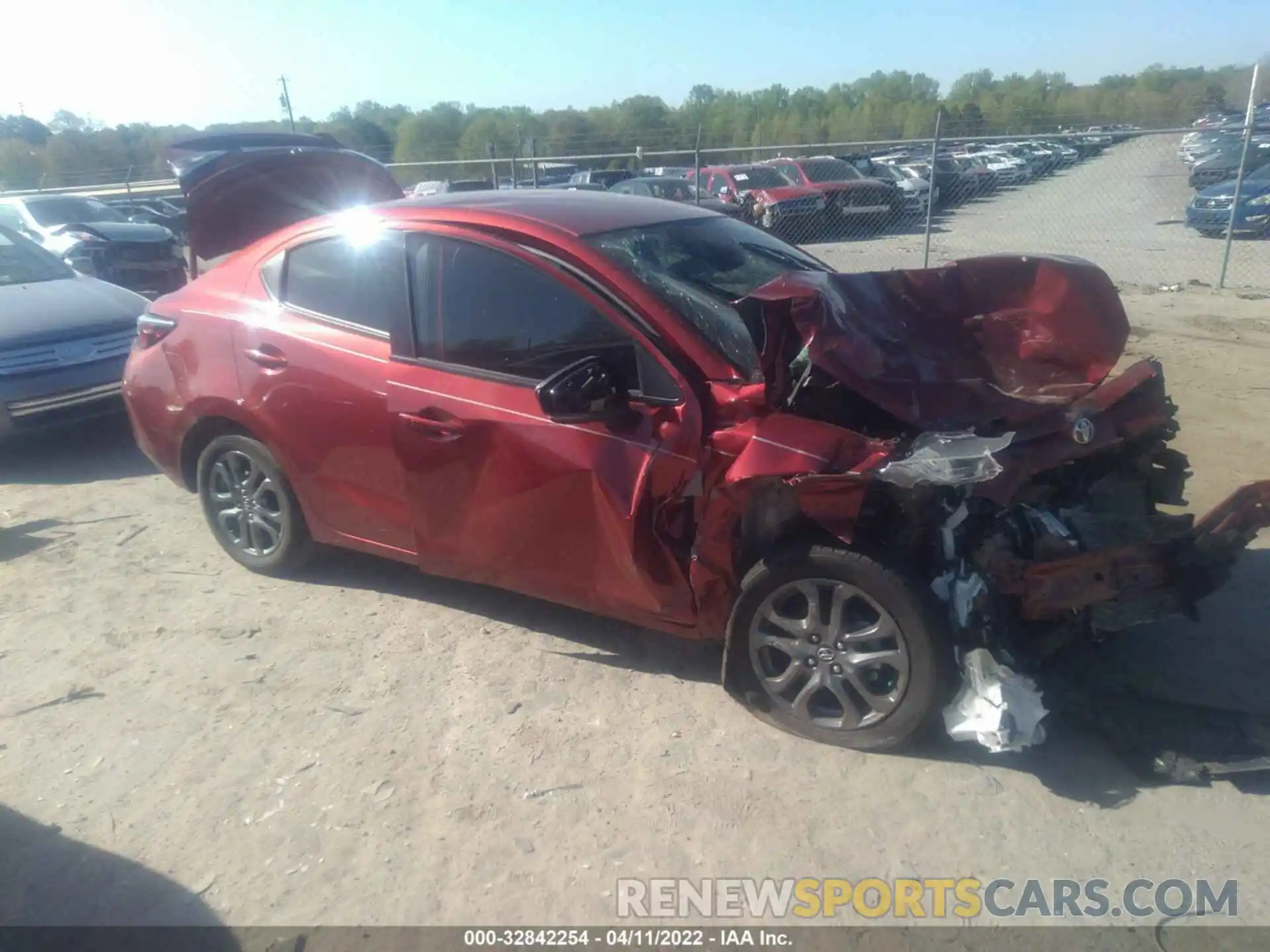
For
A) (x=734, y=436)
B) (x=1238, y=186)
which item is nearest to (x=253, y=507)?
(x=734, y=436)

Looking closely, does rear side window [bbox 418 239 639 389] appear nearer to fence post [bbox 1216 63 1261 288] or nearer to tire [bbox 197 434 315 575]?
tire [bbox 197 434 315 575]

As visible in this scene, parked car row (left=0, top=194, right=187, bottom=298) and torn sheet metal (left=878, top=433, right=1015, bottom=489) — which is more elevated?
torn sheet metal (left=878, top=433, right=1015, bottom=489)

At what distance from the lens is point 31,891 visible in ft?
9.49

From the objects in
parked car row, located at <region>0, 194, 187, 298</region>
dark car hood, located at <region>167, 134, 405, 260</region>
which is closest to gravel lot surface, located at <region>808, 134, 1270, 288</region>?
dark car hood, located at <region>167, 134, 405, 260</region>

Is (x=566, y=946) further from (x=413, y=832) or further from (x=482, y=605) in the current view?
(x=482, y=605)

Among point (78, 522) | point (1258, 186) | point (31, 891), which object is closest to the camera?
Answer: point (31, 891)

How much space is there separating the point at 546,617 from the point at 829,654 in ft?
4.98

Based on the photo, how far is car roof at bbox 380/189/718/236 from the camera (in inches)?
154

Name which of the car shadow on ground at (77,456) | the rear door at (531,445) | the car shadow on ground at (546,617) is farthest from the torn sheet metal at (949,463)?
the car shadow on ground at (77,456)

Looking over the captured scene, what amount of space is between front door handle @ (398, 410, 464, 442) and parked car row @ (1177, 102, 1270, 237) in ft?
34.0

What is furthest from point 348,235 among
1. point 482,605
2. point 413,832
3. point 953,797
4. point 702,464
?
point 953,797

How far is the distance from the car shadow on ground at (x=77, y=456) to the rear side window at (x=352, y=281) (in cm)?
293

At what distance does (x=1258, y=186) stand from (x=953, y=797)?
649 inches

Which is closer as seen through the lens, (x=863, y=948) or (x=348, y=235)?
(x=863, y=948)
